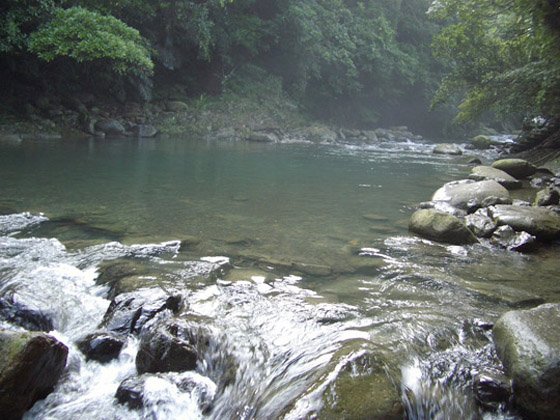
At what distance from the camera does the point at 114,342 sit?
2.89m

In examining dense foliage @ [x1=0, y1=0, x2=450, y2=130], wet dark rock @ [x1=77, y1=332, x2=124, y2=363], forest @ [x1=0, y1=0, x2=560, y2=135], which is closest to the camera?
wet dark rock @ [x1=77, y1=332, x2=124, y2=363]

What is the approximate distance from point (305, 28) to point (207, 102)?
6724 mm

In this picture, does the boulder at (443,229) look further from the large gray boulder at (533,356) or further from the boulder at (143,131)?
the boulder at (143,131)

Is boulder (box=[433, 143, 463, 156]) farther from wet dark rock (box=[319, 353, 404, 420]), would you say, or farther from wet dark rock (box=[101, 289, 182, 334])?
wet dark rock (box=[319, 353, 404, 420])

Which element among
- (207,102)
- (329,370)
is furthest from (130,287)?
(207,102)

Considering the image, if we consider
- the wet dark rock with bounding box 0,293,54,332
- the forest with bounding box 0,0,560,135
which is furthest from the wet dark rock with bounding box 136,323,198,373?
the forest with bounding box 0,0,560,135

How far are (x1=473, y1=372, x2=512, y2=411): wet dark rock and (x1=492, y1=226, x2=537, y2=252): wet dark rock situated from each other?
2836mm

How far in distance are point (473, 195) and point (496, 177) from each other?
2.42 m

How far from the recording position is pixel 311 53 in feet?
79.4

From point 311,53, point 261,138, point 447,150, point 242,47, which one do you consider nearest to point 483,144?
point 447,150

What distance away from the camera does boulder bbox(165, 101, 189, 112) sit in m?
20.1

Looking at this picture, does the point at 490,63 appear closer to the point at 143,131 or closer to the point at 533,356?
the point at 533,356

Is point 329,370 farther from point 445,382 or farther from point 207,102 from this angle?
point 207,102

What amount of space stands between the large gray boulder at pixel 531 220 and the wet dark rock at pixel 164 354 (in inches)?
174
